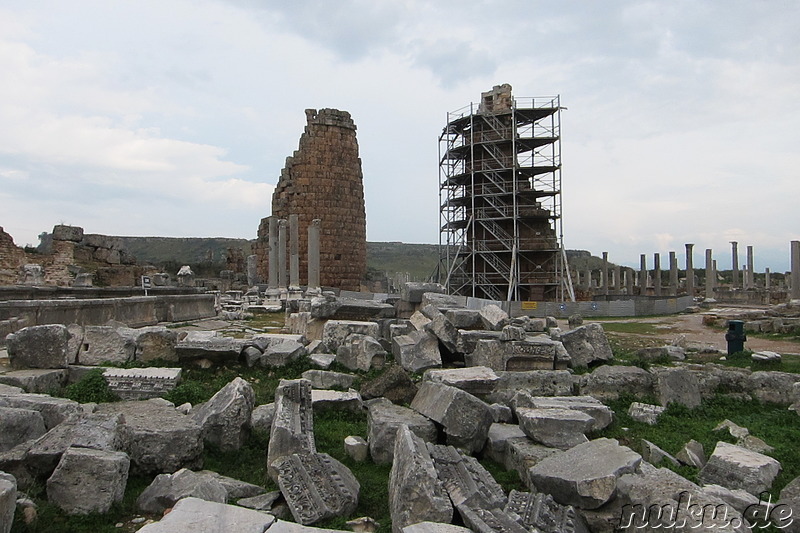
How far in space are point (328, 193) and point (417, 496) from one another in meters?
31.4

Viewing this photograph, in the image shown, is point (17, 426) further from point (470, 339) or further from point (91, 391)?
point (470, 339)

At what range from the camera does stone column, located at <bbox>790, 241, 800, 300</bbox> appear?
92.8 ft

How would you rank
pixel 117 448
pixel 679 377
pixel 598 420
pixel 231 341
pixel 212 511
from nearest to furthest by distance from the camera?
pixel 212 511, pixel 117 448, pixel 598 420, pixel 679 377, pixel 231 341

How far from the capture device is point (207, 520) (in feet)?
11.6

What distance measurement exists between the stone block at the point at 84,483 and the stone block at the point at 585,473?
323 cm

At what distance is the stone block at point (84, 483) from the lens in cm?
413

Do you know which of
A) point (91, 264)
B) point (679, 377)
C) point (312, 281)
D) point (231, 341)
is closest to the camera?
point (679, 377)

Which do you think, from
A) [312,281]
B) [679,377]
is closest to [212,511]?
[679,377]

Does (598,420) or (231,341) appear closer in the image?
(598,420)

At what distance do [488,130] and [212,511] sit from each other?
3274cm

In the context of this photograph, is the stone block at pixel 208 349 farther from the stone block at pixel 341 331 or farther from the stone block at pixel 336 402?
the stone block at pixel 336 402

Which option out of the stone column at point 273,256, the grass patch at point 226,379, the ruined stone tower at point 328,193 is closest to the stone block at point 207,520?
the grass patch at point 226,379

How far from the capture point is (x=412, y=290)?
13.6m

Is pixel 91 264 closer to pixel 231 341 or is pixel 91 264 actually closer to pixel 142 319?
pixel 142 319
